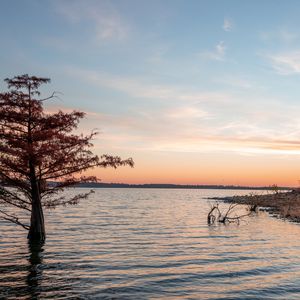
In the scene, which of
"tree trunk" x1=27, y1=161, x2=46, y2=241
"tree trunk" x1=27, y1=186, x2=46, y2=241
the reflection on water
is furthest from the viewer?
"tree trunk" x1=27, y1=186, x2=46, y2=241

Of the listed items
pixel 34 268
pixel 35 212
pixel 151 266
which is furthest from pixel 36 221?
pixel 151 266

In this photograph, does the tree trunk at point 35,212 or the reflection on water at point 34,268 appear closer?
the reflection on water at point 34,268

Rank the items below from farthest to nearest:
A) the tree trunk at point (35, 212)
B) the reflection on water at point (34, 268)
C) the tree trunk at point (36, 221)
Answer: the tree trunk at point (36, 221), the tree trunk at point (35, 212), the reflection on water at point (34, 268)

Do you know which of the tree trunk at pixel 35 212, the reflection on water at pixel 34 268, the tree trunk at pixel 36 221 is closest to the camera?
the reflection on water at pixel 34 268

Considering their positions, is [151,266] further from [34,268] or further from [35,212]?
[35,212]

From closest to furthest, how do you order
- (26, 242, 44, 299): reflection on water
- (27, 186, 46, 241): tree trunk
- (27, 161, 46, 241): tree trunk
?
(26, 242, 44, 299): reflection on water < (27, 161, 46, 241): tree trunk < (27, 186, 46, 241): tree trunk

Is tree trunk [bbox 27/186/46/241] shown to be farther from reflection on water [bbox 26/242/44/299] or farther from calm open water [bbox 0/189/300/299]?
calm open water [bbox 0/189/300/299]

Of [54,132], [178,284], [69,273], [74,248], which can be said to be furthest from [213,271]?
[54,132]

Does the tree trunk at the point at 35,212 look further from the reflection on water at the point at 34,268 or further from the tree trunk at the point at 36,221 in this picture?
the reflection on water at the point at 34,268

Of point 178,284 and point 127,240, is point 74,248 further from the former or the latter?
point 178,284

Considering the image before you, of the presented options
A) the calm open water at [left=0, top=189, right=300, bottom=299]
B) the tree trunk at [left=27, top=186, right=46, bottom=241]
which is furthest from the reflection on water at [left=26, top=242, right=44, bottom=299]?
the tree trunk at [left=27, top=186, right=46, bottom=241]

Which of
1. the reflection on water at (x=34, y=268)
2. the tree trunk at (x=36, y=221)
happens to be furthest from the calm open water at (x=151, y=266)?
the tree trunk at (x=36, y=221)

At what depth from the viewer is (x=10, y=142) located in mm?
24828

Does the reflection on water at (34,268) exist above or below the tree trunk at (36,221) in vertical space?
below
